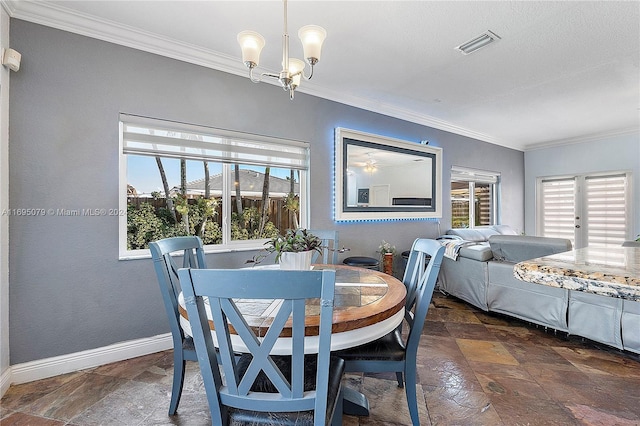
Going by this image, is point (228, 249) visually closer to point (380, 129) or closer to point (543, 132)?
point (380, 129)

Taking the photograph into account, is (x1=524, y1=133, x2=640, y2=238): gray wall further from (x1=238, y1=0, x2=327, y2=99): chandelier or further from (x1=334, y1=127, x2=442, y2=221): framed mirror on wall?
(x1=238, y1=0, x2=327, y2=99): chandelier

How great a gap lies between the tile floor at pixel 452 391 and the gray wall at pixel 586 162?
415 cm

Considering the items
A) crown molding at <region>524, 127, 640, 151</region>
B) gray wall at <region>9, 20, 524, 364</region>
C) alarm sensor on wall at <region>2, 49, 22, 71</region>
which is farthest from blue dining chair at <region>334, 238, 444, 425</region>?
crown molding at <region>524, 127, 640, 151</region>

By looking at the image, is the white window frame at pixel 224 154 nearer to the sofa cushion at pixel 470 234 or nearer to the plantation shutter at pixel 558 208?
the sofa cushion at pixel 470 234

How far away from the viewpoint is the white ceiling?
2.08 meters

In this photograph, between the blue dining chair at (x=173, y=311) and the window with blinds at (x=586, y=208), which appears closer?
the blue dining chair at (x=173, y=311)

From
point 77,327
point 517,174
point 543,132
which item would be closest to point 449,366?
point 77,327

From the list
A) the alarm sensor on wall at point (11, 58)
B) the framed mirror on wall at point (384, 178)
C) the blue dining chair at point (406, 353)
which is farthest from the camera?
the framed mirror on wall at point (384, 178)

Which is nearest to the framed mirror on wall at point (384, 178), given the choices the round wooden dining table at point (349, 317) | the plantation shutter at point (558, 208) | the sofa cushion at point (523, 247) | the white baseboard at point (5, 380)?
the sofa cushion at point (523, 247)

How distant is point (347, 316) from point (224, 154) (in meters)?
2.17

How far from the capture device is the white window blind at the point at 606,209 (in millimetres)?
5188

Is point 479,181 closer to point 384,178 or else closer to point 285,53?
point 384,178

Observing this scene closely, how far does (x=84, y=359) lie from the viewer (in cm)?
222

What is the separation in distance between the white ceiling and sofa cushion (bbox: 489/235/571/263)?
167 cm
